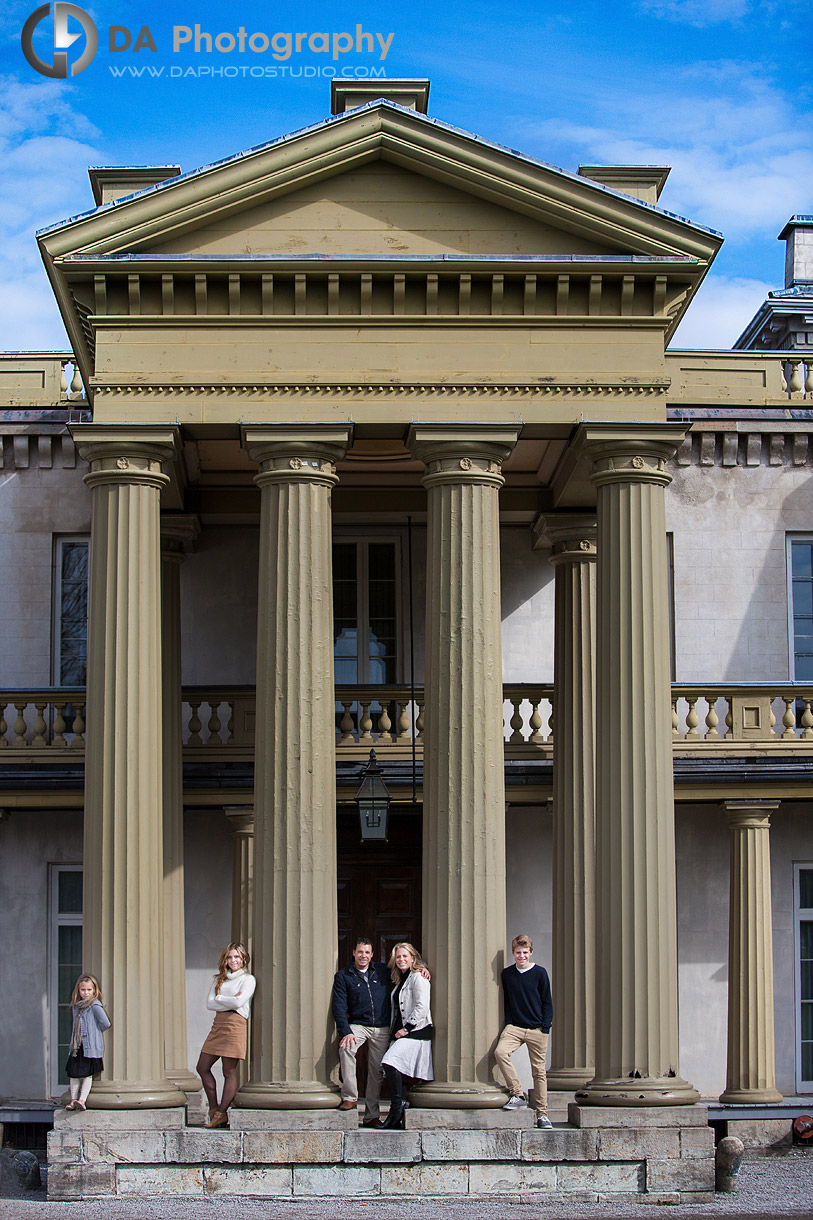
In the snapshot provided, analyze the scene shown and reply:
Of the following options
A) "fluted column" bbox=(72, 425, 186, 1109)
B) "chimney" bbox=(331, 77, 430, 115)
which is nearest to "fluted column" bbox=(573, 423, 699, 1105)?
"fluted column" bbox=(72, 425, 186, 1109)

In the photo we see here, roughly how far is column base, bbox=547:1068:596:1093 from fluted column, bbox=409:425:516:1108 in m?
3.37

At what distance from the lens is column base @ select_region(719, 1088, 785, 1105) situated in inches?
951

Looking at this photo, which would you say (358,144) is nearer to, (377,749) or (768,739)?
(377,749)

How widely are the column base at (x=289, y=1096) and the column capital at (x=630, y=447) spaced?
24.4ft

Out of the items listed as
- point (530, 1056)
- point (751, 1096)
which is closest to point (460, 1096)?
point (530, 1056)

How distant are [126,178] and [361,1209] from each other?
12.5m

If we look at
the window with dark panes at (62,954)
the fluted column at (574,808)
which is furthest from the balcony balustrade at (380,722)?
the fluted column at (574,808)

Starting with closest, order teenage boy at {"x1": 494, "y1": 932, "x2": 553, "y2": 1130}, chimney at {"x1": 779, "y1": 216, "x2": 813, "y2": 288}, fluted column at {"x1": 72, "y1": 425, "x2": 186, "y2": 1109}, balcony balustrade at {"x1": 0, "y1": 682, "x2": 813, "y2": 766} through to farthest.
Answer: fluted column at {"x1": 72, "y1": 425, "x2": 186, "y2": 1109}, teenage boy at {"x1": 494, "y1": 932, "x2": 553, "y2": 1130}, balcony balustrade at {"x1": 0, "y1": 682, "x2": 813, "y2": 766}, chimney at {"x1": 779, "y1": 216, "x2": 813, "y2": 288}

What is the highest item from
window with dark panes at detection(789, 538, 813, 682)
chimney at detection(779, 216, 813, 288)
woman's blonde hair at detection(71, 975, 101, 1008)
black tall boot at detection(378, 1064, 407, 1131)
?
chimney at detection(779, 216, 813, 288)

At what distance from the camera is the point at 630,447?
64.4ft

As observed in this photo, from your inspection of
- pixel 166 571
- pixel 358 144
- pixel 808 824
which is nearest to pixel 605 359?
pixel 358 144

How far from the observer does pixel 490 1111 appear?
18172mm

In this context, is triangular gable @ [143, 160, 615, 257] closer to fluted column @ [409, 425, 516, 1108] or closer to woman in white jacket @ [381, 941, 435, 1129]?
fluted column @ [409, 425, 516, 1108]

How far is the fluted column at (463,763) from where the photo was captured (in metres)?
18.5
